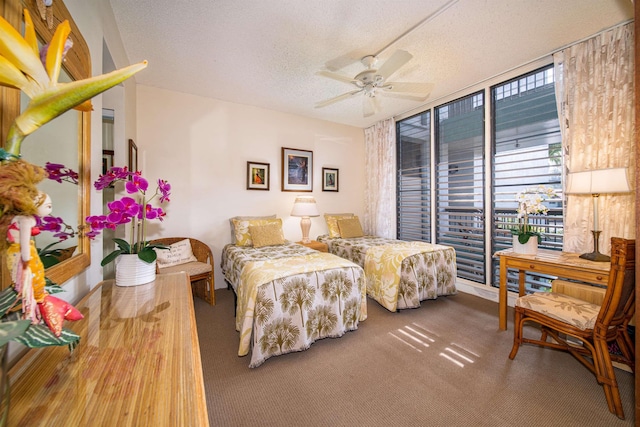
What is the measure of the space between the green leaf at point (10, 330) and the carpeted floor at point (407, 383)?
147 centimetres

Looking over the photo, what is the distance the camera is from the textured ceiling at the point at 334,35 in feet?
6.31

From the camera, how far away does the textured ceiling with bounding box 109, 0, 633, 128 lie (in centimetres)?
192

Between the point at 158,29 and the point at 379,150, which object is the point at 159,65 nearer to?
the point at 158,29

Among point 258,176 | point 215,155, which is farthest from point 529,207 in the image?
point 215,155

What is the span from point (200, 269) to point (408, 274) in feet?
7.86

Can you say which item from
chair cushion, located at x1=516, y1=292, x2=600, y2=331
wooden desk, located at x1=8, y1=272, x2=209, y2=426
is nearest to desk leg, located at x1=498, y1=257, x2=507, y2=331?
chair cushion, located at x1=516, y1=292, x2=600, y2=331

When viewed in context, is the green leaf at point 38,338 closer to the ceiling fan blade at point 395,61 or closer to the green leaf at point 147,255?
the green leaf at point 147,255

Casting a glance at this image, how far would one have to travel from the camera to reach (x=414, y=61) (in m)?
2.65

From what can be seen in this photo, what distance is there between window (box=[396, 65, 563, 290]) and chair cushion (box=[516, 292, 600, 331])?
41.7 inches

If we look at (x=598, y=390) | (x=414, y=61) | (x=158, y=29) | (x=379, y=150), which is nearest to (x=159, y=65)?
(x=158, y=29)

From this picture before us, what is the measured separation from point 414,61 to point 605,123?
184cm

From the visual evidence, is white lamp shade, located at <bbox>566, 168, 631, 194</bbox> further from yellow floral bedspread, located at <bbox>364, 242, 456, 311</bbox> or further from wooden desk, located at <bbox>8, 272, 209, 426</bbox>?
wooden desk, located at <bbox>8, 272, 209, 426</bbox>

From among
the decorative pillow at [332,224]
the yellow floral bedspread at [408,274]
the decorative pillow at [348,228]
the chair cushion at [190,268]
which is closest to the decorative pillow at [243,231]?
the chair cushion at [190,268]

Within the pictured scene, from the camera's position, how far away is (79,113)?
3.53 ft
